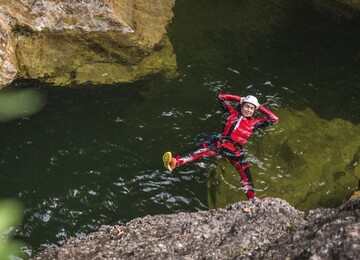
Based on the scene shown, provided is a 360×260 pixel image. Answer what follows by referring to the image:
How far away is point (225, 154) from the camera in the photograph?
313 inches

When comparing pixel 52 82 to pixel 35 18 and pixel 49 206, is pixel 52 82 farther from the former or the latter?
pixel 49 206

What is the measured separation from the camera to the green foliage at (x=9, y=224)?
6090 millimetres

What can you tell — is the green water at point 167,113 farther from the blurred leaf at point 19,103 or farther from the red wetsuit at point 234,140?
the red wetsuit at point 234,140

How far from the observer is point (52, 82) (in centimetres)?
929

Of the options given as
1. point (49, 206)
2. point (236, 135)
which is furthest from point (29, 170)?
point (236, 135)

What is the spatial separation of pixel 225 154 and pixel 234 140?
35cm

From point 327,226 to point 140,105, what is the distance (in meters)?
5.91

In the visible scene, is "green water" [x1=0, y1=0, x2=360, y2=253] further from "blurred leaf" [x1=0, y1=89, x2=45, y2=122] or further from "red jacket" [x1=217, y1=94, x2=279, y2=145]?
"red jacket" [x1=217, y1=94, x2=279, y2=145]

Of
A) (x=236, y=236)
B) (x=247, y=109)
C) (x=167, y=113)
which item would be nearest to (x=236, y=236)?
(x=236, y=236)

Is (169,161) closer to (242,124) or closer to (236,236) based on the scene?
(242,124)

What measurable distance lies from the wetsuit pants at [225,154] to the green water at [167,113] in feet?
0.95

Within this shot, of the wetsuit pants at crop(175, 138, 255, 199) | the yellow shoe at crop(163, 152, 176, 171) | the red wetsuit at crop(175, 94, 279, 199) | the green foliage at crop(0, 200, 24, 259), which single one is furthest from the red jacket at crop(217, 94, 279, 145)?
the green foliage at crop(0, 200, 24, 259)

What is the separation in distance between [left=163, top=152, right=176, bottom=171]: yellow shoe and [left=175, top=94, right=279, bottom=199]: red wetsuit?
214 mm

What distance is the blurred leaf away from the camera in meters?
8.39
